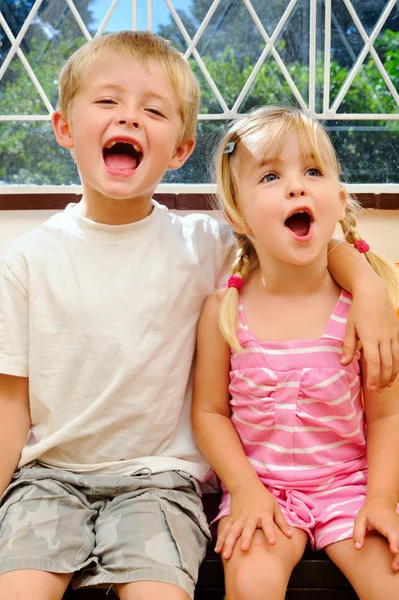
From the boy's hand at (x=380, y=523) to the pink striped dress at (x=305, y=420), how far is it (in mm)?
71

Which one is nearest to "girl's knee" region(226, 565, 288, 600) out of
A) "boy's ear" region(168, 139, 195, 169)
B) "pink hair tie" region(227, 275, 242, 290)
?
"pink hair tie" region(227, 275, 242, 290)

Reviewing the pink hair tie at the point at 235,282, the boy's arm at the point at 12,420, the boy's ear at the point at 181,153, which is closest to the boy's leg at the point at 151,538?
the boy's arm at the point at 12,420

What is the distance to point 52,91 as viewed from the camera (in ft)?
6.39

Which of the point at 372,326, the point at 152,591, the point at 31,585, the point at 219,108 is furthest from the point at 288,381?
the point at 219,108

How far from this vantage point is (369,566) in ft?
3.37

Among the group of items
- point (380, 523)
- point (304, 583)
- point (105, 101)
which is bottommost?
point (304, 583)

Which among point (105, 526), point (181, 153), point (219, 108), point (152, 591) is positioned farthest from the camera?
point (219, 108)

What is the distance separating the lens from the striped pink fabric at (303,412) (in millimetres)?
1179

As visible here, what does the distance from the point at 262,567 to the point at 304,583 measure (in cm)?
9

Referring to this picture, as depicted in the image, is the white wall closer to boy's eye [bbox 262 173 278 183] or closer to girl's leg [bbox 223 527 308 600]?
boy's eye [bbox 262 173 278 183]

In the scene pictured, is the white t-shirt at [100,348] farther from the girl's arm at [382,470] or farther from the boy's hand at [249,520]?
the girl's arm at [382,470]

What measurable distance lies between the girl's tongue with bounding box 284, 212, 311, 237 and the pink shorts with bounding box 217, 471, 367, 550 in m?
0.40

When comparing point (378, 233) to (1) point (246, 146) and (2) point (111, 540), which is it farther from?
(2) point (111, 540)

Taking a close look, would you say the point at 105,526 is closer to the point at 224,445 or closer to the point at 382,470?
the point at 224,445
